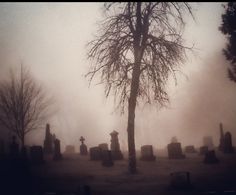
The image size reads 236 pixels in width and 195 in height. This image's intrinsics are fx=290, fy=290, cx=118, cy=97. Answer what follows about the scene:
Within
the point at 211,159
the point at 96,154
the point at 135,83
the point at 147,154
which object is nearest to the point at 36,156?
the point at 96,154

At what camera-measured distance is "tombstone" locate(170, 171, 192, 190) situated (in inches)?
412

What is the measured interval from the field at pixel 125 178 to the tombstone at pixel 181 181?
19cm

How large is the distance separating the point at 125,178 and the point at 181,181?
3485 millimetres

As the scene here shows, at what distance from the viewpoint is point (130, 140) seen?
49.4 ft

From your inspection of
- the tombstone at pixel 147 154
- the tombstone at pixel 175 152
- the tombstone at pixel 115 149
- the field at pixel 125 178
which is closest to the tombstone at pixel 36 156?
the field at pixel 125 178

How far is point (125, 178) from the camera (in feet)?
43.9

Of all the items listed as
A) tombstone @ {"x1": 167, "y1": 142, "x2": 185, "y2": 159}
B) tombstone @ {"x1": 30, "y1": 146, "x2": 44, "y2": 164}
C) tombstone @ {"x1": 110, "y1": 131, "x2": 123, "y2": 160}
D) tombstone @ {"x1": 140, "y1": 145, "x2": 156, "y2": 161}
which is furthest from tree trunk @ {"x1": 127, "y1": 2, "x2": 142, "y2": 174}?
tombstone @ {"x1": 30, "y1": 146, "x2": 44, "y2": 164}

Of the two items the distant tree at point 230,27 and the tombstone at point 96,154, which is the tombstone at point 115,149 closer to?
the tombstone at point 96,154

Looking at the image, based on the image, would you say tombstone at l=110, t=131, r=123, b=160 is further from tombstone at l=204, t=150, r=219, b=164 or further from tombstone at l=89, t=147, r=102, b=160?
tombstone at l=204, t=150, r=219, b=164

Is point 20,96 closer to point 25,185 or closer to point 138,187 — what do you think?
point 25,185

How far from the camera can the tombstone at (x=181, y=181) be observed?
34.3ft

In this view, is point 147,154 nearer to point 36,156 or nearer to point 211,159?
point 211,159

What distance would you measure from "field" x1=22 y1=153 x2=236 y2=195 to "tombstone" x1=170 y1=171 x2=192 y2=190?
0.19m

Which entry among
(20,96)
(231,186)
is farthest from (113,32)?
(20,96)
